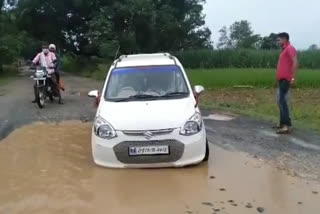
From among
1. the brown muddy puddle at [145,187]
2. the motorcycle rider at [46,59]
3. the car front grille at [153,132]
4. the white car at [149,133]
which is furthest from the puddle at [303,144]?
the motorcycle rider at [46,59]

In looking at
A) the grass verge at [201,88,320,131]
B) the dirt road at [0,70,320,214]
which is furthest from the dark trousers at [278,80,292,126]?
the grass verge at [201,88,320,131]

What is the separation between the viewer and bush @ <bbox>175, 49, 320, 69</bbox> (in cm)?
4041

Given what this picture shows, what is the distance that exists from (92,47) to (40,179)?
83.6 ft

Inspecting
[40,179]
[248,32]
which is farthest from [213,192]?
[248,32]

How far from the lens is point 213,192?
6.98 meters

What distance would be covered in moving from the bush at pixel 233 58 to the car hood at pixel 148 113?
3258 centimetres

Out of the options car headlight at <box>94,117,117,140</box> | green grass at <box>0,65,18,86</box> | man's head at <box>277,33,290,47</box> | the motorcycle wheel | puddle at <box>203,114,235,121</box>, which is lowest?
green grass at <box>0,65,18,86</box>

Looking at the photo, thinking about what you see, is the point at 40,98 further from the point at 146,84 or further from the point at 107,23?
the point at 107,23

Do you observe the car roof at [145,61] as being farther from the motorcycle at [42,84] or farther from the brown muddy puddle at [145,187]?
the motorcycle at [42,84]

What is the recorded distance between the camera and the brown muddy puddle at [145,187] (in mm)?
6414

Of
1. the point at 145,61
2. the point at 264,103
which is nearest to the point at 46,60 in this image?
the point at 145,61

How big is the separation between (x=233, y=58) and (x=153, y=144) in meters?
34.3

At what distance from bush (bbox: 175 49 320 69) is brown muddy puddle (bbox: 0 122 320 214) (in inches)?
1262

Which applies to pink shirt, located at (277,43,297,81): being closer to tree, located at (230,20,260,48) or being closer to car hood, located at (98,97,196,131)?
car hood, located at (98,97,196,131)
